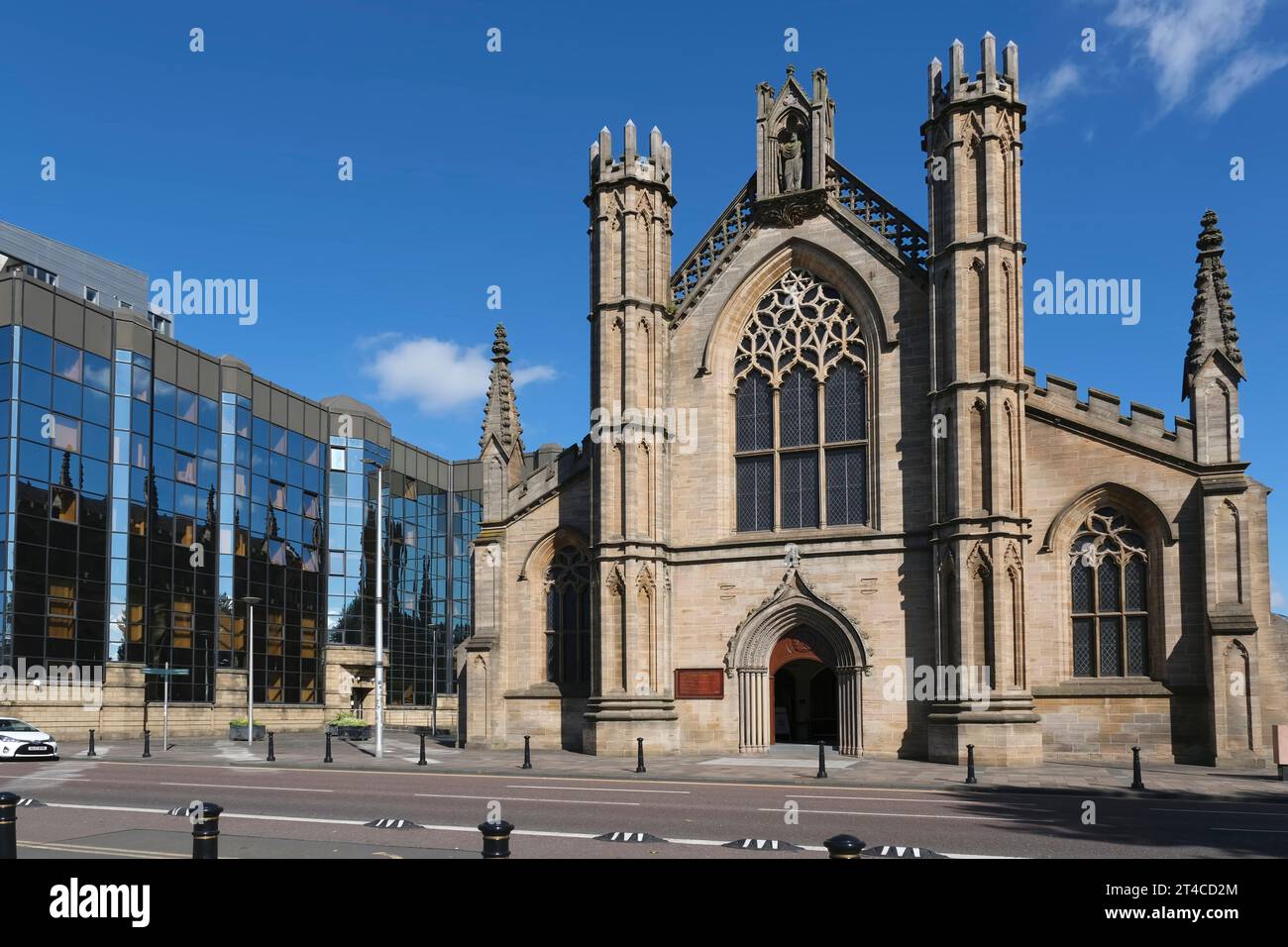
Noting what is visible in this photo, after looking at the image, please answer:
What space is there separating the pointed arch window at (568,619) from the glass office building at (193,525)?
13286mm

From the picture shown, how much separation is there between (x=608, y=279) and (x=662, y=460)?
544 cm

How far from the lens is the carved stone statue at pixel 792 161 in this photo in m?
33.0

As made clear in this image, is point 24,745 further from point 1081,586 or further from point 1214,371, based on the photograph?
point 1214,371

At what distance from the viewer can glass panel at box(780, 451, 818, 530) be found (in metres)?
31.7

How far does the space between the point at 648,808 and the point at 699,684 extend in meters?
13.8

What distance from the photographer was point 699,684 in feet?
104


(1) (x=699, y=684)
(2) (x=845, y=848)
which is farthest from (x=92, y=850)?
(1) (x=699, y=684)

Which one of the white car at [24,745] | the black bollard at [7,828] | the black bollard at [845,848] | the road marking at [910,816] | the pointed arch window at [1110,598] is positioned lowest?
the white car at [24,745]

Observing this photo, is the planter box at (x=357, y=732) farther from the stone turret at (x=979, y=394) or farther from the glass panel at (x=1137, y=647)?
the glass panel at (x=1137, y=647)

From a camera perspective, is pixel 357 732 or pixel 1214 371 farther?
pixel 357 732

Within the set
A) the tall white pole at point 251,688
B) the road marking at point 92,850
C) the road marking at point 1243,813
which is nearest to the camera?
the road marking at point 92,850

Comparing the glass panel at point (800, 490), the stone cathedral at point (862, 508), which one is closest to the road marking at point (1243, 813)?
the stone cathedral at point (862, 508)

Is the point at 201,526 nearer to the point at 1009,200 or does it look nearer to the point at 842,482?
the point at 842,482

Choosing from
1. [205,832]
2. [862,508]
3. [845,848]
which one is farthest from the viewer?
[862,508]
